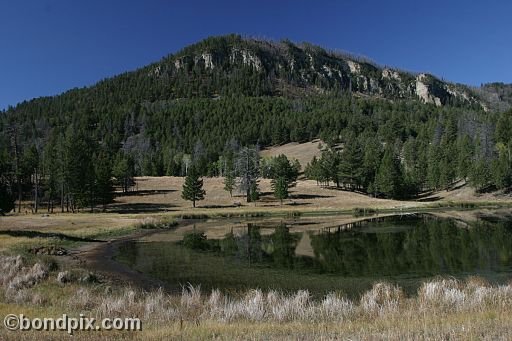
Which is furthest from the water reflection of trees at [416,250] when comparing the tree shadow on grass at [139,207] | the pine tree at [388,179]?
the pine tree at [388,179]

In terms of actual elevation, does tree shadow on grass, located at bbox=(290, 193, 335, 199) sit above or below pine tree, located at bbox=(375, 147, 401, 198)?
below

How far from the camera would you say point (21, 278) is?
79.8ft

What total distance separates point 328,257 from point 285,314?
26.4 meters

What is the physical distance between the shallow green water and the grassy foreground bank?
29.9 feet

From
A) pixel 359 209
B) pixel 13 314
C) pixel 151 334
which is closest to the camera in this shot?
pixel 151 334

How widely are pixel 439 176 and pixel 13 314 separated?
14219cm

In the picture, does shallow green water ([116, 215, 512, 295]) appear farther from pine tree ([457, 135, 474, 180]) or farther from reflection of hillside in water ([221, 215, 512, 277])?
pine tree ([457, 135, 474, 180])

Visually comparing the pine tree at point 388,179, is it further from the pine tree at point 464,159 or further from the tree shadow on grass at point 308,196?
the pine tree at point 464,159

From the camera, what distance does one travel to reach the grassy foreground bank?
1196cm

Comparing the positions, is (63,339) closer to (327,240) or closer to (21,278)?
(21,278)

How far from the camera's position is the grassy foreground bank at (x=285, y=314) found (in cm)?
1196

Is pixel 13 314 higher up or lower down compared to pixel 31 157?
lower down

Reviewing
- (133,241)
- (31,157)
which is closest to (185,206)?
(31,157)

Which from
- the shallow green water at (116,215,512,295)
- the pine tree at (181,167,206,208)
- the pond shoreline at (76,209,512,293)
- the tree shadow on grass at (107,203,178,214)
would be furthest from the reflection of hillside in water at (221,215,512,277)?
the pine tree at (181,167,206,208)
